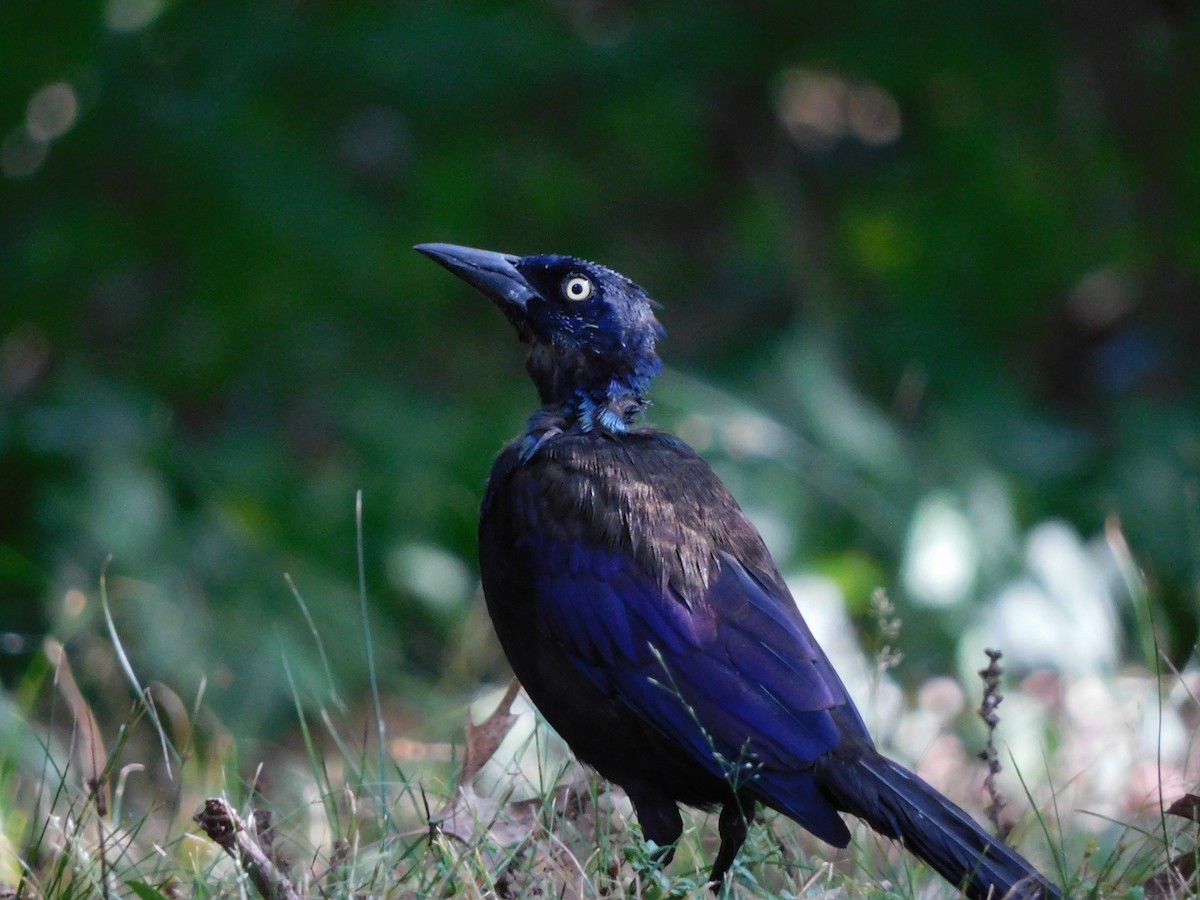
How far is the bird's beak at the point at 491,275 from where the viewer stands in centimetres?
391

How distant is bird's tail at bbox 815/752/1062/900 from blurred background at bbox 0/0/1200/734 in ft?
6.77

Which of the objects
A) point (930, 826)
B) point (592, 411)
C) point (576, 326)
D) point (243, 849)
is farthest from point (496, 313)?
point (243, 849)

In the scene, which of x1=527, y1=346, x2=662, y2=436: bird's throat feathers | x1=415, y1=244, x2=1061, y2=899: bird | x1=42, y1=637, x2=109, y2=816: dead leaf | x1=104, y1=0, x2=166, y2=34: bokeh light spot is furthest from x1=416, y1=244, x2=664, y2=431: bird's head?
x1=104, y1=0, x2=166, y2=34: bokeh light spot

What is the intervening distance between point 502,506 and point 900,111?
4.22 meters

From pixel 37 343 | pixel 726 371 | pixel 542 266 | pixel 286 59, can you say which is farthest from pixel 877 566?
pixel 37 343

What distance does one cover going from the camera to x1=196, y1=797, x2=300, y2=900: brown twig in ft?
8.65

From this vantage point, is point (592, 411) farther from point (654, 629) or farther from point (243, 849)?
point (243, 849)

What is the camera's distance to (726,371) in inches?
259

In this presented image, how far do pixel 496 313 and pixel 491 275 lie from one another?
371cm

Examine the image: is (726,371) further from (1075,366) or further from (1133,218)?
(1075,366)

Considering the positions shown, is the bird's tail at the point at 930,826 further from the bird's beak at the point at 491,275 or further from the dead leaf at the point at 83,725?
the bird's beak at the point at 491,275

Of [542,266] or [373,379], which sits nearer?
[542,266]

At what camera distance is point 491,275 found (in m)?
3.94

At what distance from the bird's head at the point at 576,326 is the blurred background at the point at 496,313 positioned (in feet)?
4.94
